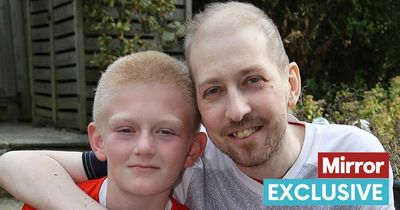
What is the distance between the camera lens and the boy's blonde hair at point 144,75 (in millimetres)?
1654

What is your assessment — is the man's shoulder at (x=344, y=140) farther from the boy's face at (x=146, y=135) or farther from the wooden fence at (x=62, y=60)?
the wooden fence at (x=62, y=60)

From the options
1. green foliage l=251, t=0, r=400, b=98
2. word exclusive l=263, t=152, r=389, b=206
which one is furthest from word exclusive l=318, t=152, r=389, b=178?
green foliage l=251, t=0, r=400, b=98

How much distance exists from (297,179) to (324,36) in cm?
541

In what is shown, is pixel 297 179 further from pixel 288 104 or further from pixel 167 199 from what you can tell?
pixel 167 199

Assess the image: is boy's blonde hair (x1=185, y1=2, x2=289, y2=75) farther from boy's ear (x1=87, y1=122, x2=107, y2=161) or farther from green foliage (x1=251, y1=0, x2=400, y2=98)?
green foliage (x1=251, y1=0, x2=400, y2=98)

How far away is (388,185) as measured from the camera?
5.46 ft

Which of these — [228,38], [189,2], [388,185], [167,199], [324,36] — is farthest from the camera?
[324,36]

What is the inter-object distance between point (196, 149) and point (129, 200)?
0.26m

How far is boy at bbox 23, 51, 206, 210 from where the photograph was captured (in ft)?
5.14

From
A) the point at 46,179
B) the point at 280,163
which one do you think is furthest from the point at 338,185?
the point at 46,179

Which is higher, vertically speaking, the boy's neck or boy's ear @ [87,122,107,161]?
boy's ear @ [87,122,107,161]

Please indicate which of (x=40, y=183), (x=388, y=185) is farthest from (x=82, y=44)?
(x=388, y=185)

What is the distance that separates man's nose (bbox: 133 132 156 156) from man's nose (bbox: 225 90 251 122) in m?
0.23

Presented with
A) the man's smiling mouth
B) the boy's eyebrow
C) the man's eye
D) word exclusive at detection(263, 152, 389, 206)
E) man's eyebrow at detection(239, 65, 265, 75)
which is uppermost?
man's eyebrow at detection(239, 65, 265, 75)
